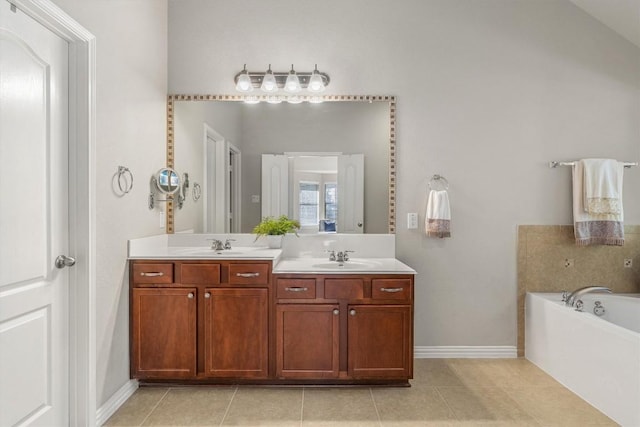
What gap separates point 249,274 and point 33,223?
3.85 feet

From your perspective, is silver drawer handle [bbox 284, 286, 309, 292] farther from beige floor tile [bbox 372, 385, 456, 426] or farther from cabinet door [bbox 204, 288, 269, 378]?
beige floor tile [bbox 372, 385, 456, 426]

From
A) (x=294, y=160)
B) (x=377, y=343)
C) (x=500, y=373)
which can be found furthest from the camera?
(x=294, y=160)

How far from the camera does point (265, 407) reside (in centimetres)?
231

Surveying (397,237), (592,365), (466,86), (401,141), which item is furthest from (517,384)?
(466,86)

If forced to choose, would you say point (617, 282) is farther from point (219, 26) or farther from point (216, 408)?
point (219, 26)

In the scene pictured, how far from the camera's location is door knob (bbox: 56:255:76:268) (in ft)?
6.29

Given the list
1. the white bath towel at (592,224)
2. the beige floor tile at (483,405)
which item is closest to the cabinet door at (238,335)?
the beige floor tile at (483,405)

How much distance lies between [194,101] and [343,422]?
8.18 feet

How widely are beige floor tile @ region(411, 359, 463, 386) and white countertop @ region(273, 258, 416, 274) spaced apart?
0.77 m

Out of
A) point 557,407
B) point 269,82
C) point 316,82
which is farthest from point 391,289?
point 269,82

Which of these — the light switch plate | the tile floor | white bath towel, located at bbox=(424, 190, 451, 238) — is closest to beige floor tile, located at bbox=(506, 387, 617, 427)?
the tile floor

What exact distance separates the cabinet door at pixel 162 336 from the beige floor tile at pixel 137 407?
11 centimetres

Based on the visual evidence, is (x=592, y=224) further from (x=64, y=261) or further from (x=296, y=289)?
(x=64, y=261)

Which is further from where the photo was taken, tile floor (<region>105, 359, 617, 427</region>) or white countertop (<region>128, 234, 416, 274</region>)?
white countertop (<region>128, 234, 416, 274</region>)
